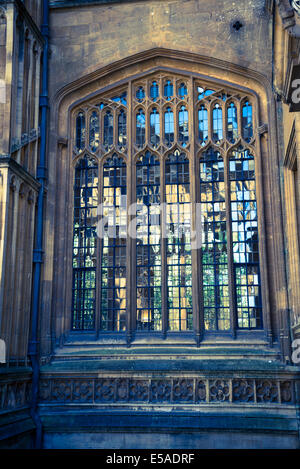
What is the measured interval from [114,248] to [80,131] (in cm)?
297

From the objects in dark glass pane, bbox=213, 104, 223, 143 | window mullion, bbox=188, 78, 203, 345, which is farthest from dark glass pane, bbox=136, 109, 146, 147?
dark glass pane, bbox=213, 104, 223, 143

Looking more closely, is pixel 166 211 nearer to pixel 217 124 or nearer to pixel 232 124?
pixel 217 124

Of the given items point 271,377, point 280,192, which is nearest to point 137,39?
point 280,192

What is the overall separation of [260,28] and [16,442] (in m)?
9.76

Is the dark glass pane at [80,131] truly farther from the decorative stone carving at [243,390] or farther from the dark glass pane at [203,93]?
the decorative stone carving at [243,390]

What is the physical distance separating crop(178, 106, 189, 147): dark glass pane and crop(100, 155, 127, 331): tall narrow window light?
143 cm

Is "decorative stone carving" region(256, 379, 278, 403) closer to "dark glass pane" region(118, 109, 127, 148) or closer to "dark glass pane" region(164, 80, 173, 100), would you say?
"dark glass pane" region(118, 109, 127, 148)

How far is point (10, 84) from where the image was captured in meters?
10.1

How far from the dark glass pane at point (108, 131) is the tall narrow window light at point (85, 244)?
0.52 meters

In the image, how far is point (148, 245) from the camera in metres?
11.2

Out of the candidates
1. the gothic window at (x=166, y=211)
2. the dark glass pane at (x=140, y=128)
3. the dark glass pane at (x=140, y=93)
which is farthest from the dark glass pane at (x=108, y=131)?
the dark glass pane at (x=140, y=93)

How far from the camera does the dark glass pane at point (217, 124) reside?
11555 millimetres

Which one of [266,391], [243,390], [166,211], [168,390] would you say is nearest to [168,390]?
[168,390]

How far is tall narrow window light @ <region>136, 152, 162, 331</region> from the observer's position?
429 inches
